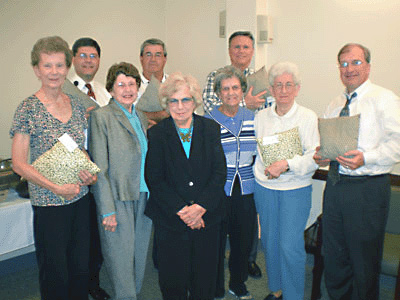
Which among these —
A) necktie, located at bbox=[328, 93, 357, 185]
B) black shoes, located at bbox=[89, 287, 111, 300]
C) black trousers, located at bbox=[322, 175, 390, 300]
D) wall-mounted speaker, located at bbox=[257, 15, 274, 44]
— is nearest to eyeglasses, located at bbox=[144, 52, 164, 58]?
wall-mounted speaker, located at bbox=[257, 15, 274, 44]

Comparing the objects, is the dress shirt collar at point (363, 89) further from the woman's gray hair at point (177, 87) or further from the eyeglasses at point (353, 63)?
the woman's gray hair at point (177, 87)

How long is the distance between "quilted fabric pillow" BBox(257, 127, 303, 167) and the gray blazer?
2.62 ft

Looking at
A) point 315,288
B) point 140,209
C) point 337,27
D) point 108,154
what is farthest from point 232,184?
point 337,27

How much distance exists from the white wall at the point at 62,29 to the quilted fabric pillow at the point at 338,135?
298 cm

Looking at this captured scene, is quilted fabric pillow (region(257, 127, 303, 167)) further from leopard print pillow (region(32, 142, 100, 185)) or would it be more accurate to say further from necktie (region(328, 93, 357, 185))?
leopard print pillow (region(32, 142, 100, 185))

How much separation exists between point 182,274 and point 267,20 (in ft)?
9.98

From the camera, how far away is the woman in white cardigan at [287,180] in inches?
91.9

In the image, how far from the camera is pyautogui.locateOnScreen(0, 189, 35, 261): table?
8.86 feet

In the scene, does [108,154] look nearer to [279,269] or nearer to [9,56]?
[279,269]

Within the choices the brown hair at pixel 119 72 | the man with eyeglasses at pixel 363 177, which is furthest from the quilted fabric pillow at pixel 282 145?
the brown hair at pixel 119 72

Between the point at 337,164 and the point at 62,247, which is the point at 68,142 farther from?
the point at 337,164

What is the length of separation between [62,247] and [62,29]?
2.85 m

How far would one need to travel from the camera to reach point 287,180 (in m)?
2.37

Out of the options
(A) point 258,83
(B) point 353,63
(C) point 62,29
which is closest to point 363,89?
(B) point 353,63
